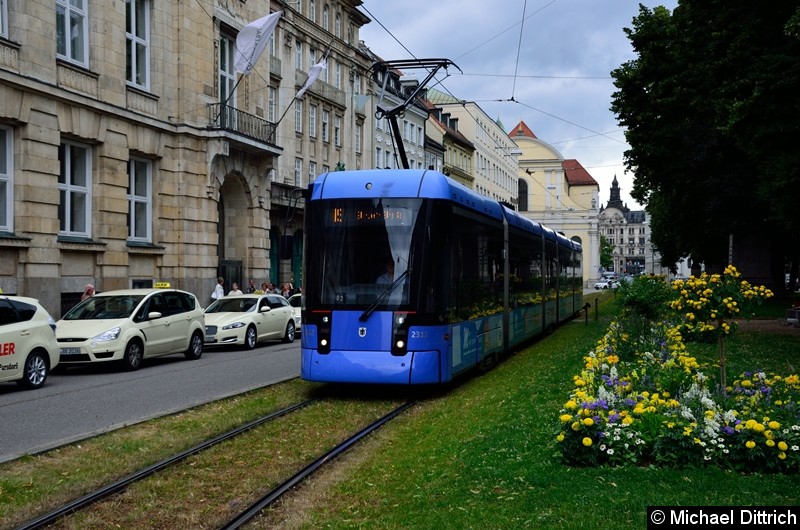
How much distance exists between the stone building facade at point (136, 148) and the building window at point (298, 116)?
127 centimetres

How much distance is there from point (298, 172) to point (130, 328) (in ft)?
90.5

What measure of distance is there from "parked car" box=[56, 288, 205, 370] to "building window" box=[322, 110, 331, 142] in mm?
28055

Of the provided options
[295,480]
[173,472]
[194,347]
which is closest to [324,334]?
[173,472]

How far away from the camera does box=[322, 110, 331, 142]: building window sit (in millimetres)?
47688

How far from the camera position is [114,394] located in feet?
45.3

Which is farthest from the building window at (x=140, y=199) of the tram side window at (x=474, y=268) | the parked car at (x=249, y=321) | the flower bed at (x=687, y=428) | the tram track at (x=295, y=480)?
the flower bed at (x=687, y=428)

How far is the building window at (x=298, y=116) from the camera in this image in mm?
44125

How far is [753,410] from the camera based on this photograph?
7.85 m

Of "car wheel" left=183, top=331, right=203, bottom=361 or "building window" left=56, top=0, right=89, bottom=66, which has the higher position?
"building window" left=56, top=0, right=89, bottom=66

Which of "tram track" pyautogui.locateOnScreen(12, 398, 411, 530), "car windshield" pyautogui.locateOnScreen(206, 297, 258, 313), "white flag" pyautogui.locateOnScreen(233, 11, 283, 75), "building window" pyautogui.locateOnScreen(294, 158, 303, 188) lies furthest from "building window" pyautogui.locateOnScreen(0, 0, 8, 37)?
"building window" pyautogui.locateOnScreen(294, 158, 303, 188)

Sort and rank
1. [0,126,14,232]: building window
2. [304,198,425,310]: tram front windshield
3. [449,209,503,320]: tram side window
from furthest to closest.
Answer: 1. [0,126,14,232]: building window
2. [449,209,503,320]: tram side window
3. [304,198,425,310]: tram front windshield

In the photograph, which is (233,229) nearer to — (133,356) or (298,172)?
(298,172)

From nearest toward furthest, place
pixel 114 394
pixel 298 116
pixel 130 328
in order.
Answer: pixel 114 394
pixel 130 328
pixel 298 116

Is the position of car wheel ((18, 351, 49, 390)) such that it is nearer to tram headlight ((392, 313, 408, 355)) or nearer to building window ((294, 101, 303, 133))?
tram headlight ((392, 313, 408, 355))
